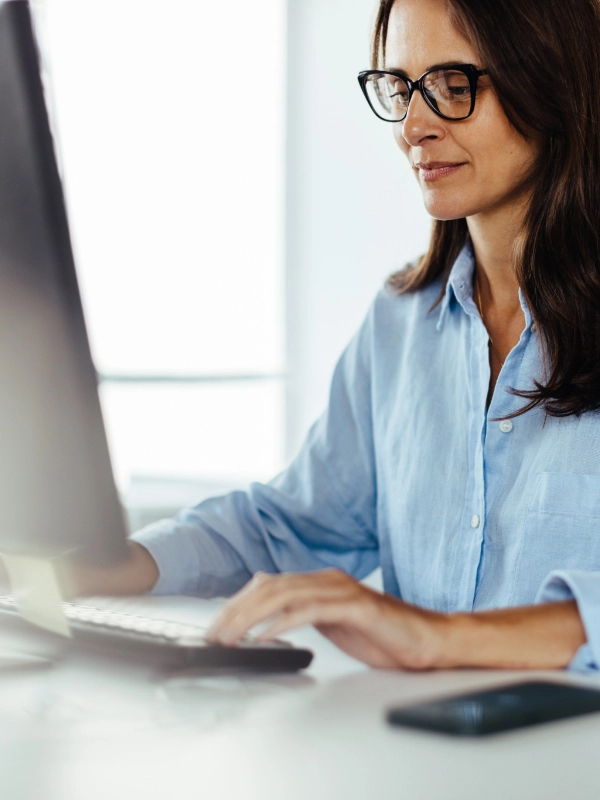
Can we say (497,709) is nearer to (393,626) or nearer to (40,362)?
(393,626)

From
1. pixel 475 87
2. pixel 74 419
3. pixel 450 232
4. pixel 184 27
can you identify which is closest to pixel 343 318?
pixel 184 27

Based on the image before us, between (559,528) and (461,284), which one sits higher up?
(461,284)

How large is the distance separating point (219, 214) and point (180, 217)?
18cm

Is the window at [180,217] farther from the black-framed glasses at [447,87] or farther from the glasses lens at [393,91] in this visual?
the black-framed glasses at [447,87]

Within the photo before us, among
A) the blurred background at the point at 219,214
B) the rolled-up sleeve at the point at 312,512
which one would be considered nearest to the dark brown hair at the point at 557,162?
the rolled-up sleeve at the point at 312,512

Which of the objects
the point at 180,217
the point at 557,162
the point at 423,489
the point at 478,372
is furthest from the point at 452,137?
the point at 180,217

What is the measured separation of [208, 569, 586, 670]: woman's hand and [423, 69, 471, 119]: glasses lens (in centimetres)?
70

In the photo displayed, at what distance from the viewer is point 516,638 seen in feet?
2.66

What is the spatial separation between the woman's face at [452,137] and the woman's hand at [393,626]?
0.65 meters

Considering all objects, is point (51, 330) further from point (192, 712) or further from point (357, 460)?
point (357, 460)

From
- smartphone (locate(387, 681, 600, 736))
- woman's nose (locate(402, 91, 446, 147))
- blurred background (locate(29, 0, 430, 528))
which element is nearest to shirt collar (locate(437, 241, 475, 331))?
woman's nose (locate(402, 91, 446, 147))

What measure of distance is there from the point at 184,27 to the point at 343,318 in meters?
1.31

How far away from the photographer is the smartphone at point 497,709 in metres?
0.59

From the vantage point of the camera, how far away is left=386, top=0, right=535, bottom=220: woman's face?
124 centimetres
